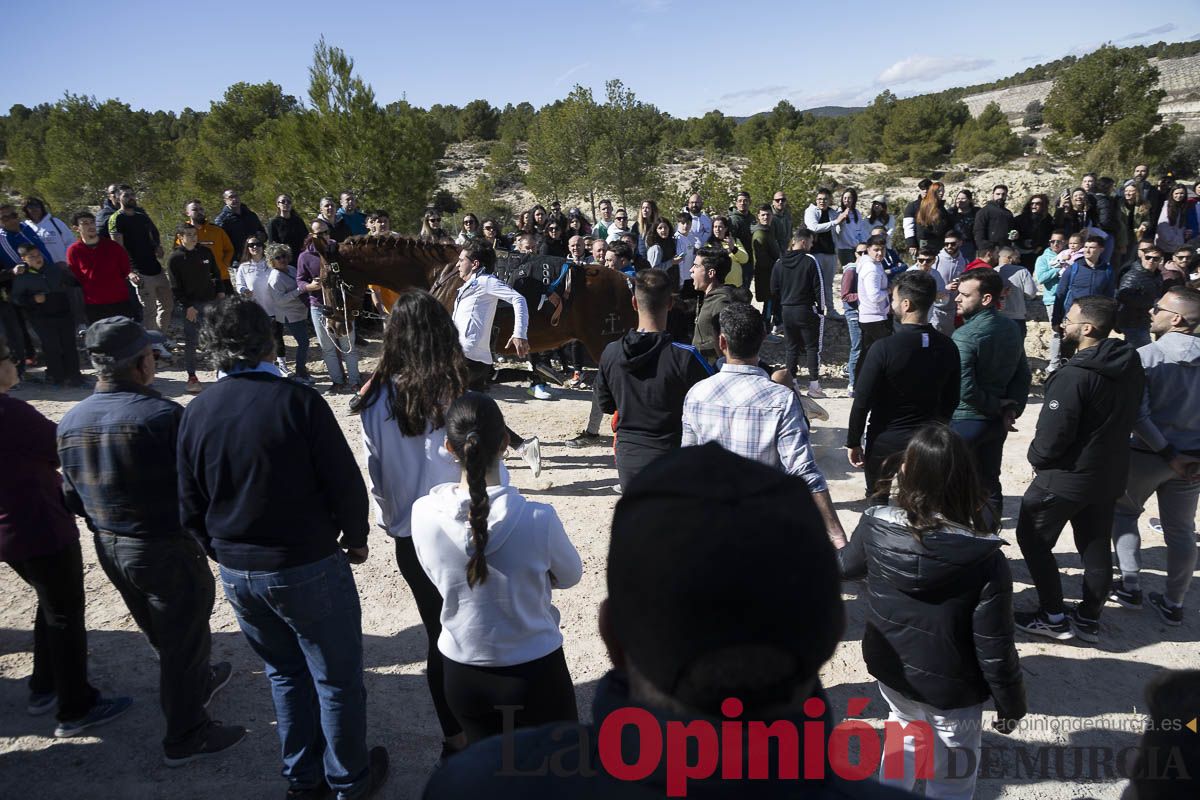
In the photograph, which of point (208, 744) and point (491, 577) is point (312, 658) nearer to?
point (491, 577)

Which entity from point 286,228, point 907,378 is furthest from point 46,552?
point 286,228

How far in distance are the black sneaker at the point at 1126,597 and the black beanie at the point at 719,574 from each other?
4621mm

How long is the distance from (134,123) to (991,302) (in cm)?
3642

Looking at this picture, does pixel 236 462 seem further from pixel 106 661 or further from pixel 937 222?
pixel 937 222

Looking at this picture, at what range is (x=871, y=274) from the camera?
25.8 ft

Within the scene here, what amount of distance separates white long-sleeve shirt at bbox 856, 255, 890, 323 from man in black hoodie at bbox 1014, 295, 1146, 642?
3893mm

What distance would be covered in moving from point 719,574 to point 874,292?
25.2ft

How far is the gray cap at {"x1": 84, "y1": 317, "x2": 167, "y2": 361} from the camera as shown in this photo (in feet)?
9.39

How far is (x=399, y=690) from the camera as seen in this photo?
12.6 feet

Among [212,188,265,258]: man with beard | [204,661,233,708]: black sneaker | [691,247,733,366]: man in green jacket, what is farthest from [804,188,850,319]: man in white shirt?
[204,661,233,708]: black sneaker

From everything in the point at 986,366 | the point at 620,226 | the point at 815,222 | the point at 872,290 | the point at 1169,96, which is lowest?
the point at 986,366

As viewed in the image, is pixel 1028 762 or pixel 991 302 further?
pixel 991 302

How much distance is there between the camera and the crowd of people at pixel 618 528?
943mm

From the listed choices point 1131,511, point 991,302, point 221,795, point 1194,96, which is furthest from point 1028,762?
point 1194,96
